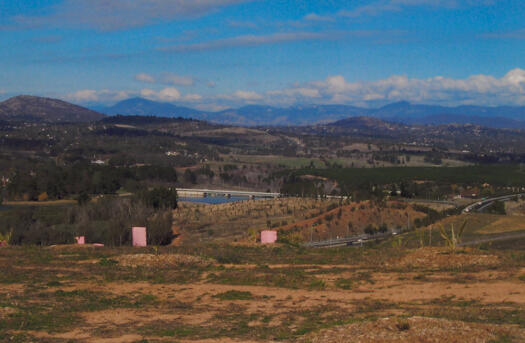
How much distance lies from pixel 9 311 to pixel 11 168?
131 m

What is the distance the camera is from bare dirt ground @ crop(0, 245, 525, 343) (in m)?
14.2

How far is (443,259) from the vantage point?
23578 mm

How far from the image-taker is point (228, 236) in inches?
2586

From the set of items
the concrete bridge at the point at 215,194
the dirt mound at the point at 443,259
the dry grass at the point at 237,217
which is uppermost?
the dirt mound at the point at 443,259

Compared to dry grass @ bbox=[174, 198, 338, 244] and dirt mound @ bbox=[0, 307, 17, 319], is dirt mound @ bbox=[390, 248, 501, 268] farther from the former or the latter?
dry grass @ bbox=[174, 198, 338, 244]

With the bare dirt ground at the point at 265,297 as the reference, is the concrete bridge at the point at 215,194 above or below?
below

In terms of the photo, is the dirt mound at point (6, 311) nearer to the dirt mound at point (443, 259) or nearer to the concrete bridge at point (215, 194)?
the dirt mound at point (443, 259)

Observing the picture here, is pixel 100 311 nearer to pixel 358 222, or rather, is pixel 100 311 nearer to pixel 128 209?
pixel 358 222

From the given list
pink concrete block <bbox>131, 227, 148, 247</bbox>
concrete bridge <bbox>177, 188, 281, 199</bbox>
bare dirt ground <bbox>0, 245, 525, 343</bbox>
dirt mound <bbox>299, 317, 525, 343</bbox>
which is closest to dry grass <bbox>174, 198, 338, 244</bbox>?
pink concrete block <bbox>131, 227, 148, 247</bbox>

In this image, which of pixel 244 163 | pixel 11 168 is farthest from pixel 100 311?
pixel 244 163

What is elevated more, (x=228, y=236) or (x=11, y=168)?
(x=11, y=168)

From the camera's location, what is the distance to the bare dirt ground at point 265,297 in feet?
46.6

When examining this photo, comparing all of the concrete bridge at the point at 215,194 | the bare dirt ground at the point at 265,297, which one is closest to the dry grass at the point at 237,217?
the concrete bridge at the point at 215,194

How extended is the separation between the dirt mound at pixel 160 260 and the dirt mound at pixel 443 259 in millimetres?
7761
